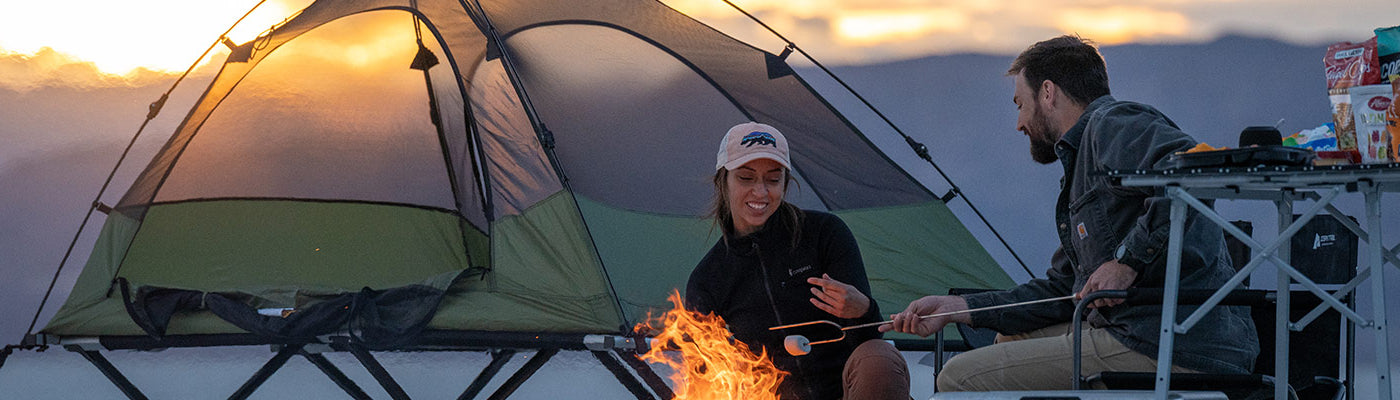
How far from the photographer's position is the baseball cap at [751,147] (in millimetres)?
2529

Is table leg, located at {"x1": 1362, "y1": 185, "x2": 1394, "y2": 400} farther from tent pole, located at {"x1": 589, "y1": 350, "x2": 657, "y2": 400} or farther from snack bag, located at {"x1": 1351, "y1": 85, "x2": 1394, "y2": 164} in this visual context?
tent pole, located at {"x1": 589, "y1": 350, "x2": 657, "y2": 400}

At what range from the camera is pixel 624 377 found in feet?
12.4

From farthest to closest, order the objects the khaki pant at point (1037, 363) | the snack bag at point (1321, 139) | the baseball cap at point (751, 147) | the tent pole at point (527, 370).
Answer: the tent pole at point (527, 370) < the baseball cap at point (751, 147) < the khaki pant at point (1037, 363) < the snack bag at point (1321, 139)

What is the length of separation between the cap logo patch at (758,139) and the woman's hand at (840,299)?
334mm

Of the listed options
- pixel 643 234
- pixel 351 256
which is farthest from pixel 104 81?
pixel 643 234

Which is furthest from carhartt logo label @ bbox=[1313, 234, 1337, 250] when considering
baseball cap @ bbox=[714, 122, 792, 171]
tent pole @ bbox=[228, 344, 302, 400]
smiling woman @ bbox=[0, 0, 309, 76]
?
smiling woman @ bbox=[0, 0, 309, 76]

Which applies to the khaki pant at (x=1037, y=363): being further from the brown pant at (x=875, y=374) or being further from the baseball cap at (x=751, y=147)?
the baseball cap at (x=751, y=147)

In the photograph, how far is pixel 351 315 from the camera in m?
3.86

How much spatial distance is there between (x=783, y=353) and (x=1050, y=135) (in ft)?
2.47

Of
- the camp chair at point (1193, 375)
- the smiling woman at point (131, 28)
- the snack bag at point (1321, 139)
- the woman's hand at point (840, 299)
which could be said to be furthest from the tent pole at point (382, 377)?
the snack bag at point (1321, 139)

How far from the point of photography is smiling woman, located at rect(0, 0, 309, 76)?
183 inches

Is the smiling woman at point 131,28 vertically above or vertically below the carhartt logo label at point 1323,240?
above

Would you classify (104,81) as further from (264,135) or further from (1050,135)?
(1050,135)

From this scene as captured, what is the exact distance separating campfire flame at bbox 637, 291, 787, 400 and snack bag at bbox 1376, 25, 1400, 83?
3.83ft
